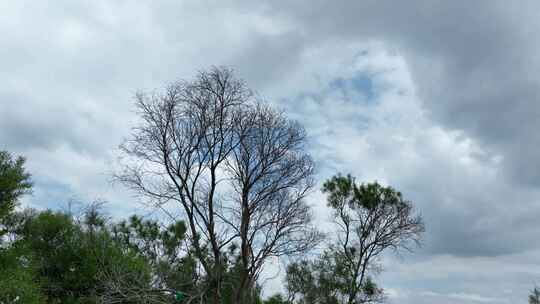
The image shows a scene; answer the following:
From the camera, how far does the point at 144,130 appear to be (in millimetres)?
16781

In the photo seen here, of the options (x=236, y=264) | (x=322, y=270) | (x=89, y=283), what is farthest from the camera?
(x=322, y=270)

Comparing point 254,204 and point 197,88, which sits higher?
point 197,88

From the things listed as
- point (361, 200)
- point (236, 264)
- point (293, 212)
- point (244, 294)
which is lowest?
point (244, 294)

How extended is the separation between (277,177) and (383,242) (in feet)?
48.8

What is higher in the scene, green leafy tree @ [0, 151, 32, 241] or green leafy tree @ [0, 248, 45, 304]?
green leafy tree @ [0, 151, 32, 241]

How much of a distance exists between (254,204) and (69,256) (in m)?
15.9

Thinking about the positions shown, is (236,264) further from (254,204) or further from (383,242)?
(383,242)

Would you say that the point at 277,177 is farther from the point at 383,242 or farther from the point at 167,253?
the point at 167,253

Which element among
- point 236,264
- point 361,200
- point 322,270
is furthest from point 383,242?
point 236,264

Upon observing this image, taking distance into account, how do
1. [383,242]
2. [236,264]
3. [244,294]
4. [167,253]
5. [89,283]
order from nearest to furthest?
[244,294]
[236,264]
[89,283]
[383,242]
[167,253]

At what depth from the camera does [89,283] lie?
27750mm

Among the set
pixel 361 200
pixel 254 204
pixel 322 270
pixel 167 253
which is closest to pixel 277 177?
pixel 254 204

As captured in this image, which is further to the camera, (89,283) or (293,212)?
(89,283)

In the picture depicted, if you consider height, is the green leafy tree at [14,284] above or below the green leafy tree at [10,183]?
below
